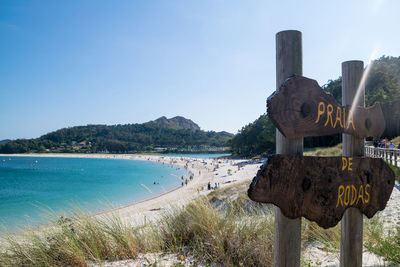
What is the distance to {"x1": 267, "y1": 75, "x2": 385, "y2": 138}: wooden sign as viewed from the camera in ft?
4.52

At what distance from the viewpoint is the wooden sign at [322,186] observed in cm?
136

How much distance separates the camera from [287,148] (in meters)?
1.59

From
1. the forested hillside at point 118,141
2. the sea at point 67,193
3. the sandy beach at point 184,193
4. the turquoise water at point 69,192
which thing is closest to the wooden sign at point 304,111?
the sea at point 67,193

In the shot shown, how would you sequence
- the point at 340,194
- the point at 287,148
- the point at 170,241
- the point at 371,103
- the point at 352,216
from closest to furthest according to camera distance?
the point at 287,148
the point at 340,194
the point at 352,216
the point at 170,241
the point at 371,103

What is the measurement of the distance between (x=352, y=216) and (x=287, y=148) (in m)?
1.09

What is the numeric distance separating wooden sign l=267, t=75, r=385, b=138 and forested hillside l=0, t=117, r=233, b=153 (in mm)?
115923

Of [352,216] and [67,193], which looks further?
[67,193]

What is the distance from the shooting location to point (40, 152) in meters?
123

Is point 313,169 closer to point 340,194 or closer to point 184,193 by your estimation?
point 340,194

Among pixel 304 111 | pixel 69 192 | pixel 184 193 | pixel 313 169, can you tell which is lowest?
pixel 69 192

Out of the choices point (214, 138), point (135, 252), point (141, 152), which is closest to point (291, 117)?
point (135, 252)

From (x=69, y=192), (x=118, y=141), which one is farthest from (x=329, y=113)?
(x=118, y=141)

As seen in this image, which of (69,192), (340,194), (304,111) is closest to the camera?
(304,111)

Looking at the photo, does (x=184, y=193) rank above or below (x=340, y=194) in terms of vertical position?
below
